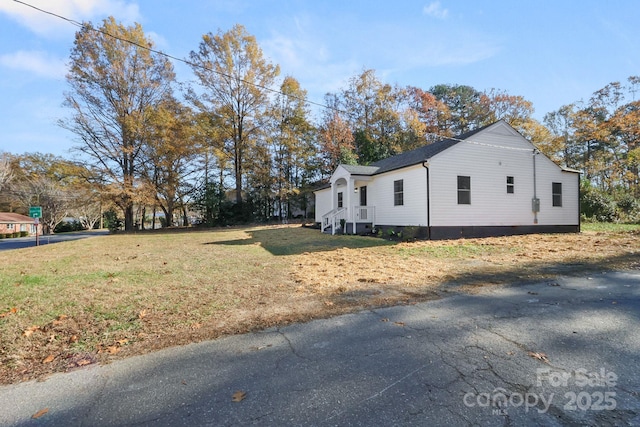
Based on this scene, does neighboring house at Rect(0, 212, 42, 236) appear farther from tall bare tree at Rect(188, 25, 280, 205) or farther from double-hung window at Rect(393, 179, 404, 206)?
double-hung window at Rect(393, 179, 404, 206)

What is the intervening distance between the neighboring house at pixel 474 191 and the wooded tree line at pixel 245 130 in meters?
8.38

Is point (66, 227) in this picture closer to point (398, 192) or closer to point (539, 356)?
point (398, 192)

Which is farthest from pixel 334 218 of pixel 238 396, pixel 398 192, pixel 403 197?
pixel 238 396

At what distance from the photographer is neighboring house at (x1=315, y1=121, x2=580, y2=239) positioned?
13102 millimetres

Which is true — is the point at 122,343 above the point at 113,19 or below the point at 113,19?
below

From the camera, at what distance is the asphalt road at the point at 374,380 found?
2002 mm

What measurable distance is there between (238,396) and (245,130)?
28.2m

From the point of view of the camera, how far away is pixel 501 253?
9148 mm

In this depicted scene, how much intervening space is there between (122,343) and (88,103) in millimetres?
26660

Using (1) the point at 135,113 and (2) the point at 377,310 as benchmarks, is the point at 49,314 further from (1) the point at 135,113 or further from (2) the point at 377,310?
(1) the point at 135,113

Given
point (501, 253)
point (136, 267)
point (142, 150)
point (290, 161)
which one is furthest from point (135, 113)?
point (501, 253)

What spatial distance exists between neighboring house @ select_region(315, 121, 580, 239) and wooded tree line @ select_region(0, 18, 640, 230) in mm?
Result: 8383

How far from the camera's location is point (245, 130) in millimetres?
28234

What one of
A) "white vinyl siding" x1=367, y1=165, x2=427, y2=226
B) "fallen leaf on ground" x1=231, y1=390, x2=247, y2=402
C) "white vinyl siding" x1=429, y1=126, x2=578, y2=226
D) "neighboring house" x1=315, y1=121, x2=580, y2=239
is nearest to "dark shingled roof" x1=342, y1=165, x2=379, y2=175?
"neighboring house" x1=315, y1=121, x2=580, y2=239
